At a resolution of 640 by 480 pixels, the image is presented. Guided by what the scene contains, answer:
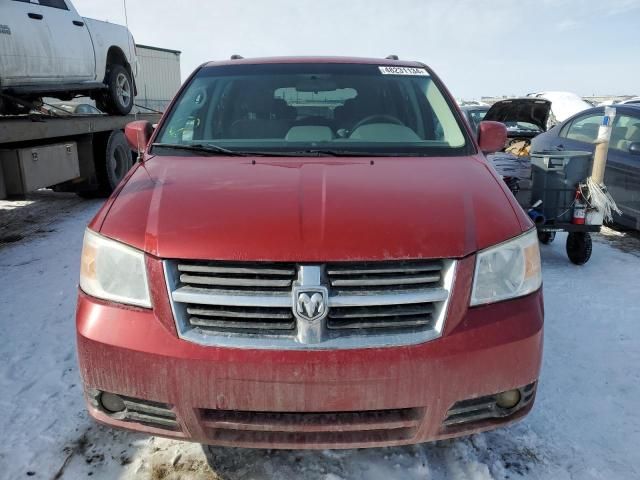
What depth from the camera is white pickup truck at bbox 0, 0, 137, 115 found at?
5.64 meters

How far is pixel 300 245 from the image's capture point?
1.74 metres

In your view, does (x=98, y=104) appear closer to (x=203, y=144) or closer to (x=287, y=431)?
(x=203, y=144)

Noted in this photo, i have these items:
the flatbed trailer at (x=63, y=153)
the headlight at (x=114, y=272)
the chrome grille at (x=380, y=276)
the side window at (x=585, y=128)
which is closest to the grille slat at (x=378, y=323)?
the chrome grille at (x=380, y=276)

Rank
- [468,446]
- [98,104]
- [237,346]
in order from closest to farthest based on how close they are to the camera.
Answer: [237,346], [468,446], [98,104]

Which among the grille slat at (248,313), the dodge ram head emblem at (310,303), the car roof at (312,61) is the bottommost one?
the grille slat at (248,313)

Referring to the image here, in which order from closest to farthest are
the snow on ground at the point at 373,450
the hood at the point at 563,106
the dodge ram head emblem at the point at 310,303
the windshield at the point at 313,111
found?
the dodge ram head emblem at the point at 310,303, the snow on ground at the point at 373,450, the windshield at the point at 313,111, the hood at the point at 563,106

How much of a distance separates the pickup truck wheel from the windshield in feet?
18.6

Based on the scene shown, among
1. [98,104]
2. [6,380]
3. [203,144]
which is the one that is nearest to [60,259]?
[6,380]

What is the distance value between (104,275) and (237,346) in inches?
23.3

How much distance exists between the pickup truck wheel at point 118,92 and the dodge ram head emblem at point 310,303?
24.9ft

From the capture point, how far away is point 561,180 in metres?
4.65

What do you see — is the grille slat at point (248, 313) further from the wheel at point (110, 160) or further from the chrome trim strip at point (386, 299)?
the wheel at point (110, 160)

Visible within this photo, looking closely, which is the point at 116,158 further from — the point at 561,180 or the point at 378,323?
the point at 378,323

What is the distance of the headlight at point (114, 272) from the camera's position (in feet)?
5.96
